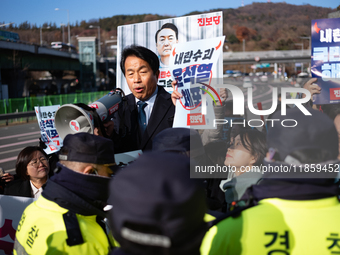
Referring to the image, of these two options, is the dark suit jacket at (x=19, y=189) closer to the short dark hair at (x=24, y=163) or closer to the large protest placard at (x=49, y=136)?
the short dark hair at (x=24, y=163)

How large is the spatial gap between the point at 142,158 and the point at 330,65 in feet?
11.9

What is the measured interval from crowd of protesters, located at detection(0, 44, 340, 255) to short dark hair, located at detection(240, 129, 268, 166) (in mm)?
410

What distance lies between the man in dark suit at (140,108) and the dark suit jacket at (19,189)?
1090 mm

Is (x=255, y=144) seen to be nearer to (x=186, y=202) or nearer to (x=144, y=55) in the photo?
(x=144, y=55)

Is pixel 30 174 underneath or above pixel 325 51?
underneath

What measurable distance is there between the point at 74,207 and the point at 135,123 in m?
1.64

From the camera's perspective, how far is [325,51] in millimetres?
4016

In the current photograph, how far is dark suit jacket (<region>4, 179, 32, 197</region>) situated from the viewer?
3411 mm

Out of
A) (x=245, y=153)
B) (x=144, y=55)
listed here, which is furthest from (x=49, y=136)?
(x=245, y=153)

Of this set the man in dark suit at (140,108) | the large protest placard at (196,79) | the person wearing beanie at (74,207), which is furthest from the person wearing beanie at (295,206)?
the man in dark suit at (140,108)

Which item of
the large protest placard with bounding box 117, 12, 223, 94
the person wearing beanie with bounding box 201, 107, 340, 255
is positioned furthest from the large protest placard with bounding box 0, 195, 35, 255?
the large protest placard with bounding box 117, 12, 223, 94

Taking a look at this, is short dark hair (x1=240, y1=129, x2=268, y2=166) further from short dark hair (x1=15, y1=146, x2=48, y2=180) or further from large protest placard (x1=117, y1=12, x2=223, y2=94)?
short dark hair (x1=15, y1=146, x2=48, y2=180)

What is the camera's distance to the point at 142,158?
109 centimetres

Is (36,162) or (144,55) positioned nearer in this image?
(144,55)
